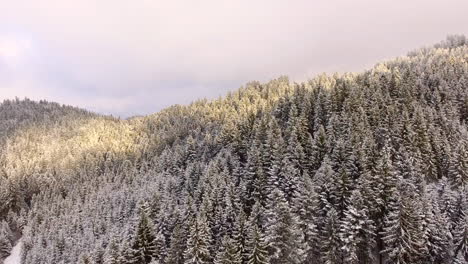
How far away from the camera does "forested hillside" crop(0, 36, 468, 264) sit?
4788cm

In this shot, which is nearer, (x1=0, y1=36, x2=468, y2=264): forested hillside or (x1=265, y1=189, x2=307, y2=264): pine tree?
(x1=265, y1=189, x2=307, y2=264): pine tree

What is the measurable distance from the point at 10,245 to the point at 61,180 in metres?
44.1

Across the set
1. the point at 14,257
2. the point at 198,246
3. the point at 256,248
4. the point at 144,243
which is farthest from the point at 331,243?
the point at 14,257

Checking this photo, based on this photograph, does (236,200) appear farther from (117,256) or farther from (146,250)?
(117,256)

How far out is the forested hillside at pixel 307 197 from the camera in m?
47.9

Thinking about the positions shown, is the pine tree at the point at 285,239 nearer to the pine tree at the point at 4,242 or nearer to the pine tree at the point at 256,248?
the pine tree at the point at 256,248

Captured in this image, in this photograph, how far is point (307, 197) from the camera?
173 feet

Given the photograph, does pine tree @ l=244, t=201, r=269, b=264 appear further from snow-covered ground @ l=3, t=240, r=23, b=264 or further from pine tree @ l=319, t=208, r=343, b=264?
snow-covered ground @ l=3, t=240, r=23, b=264

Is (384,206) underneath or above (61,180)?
underneath

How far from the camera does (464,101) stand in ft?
313

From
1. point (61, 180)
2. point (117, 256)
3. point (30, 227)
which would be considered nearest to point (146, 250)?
point (117, 256)

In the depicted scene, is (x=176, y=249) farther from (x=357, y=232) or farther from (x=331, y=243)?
(x=357, y=232)

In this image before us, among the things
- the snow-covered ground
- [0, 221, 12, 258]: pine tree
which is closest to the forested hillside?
[0, 221, 12, 258]: pine tree

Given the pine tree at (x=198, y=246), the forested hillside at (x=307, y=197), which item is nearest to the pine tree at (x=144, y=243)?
the forested hillside at (x=307, y=197)
